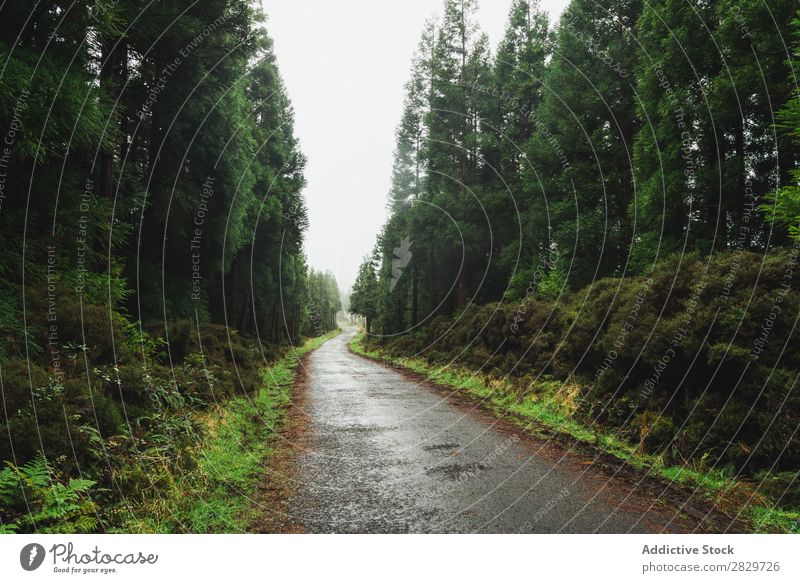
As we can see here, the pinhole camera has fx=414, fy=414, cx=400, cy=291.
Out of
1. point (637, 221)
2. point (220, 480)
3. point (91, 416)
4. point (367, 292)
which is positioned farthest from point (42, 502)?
point (367, 292)

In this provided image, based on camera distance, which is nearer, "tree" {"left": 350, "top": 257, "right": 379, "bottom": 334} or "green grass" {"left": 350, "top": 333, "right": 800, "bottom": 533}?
"green grass" {"left": 350, "top": 333, "right": 800, "bottom": 533}

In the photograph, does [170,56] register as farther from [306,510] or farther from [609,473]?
[609,473]

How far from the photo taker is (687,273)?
7879 mm

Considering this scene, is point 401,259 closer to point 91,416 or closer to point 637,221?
point 637,221

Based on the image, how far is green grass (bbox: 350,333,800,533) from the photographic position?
4320 millimetres

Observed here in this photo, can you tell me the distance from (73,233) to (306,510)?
6355 mm

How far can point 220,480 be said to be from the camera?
521 centimetres

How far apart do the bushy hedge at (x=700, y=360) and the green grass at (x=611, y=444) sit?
279mm

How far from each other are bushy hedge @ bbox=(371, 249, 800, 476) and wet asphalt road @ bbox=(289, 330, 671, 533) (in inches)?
64.6

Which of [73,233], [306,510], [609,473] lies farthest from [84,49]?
[609,473]

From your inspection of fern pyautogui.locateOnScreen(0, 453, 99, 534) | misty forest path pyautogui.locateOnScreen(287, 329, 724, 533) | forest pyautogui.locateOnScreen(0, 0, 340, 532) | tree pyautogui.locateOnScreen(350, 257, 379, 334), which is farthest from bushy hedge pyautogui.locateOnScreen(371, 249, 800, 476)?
tree pyautogui.locateOnScreen(350, 257, 379, 334)
